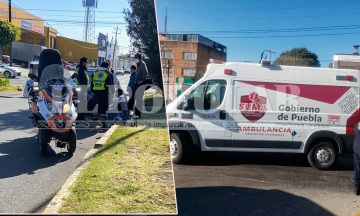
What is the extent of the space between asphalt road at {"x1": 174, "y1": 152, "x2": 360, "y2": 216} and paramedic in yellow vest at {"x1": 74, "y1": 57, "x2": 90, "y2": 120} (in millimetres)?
754

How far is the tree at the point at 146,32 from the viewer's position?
1411 mm

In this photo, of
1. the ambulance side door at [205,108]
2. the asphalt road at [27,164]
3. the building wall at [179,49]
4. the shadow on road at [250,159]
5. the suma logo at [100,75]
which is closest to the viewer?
the asphalt road at [27,164]

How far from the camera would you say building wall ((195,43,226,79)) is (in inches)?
56.7

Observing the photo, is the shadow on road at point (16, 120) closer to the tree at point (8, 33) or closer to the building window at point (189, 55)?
the tree at point (8, 33)

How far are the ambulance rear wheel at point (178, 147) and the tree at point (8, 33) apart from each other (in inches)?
39.8

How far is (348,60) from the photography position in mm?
1417

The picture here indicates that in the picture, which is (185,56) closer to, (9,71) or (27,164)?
(27,164)

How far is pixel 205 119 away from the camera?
6.46 ft

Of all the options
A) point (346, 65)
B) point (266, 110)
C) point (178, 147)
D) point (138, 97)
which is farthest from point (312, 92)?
point (138, 97)

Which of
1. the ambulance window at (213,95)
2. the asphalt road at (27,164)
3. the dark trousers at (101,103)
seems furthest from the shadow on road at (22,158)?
the ambulance window at (213,95)

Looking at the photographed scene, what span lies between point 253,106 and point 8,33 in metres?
1.75

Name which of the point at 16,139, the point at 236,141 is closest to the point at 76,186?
the point at 16,139

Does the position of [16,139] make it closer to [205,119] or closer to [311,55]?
[205,119]

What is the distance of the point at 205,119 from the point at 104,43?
828 mm
